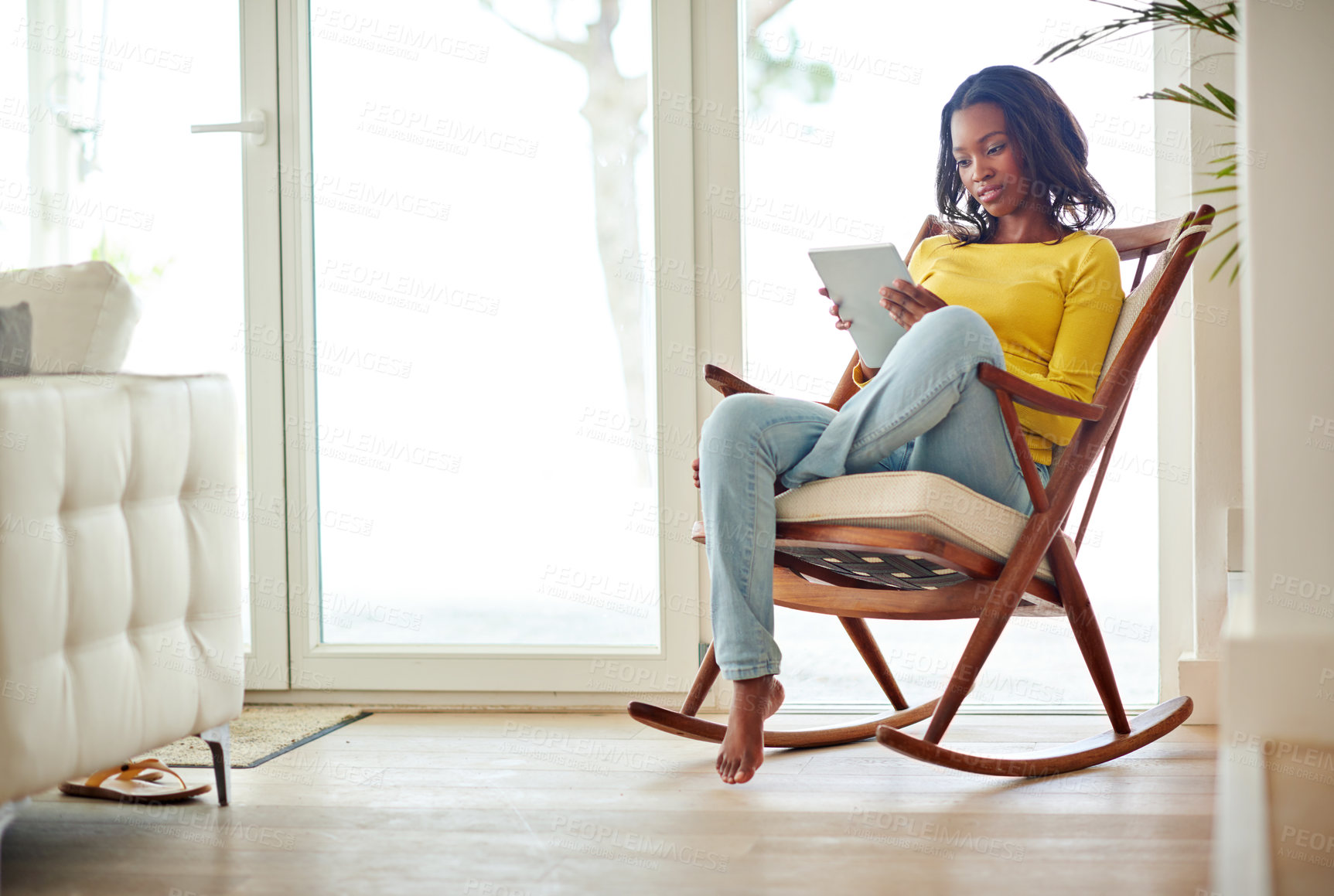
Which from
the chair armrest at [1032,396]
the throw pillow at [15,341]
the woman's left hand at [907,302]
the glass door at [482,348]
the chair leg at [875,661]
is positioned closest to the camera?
the throw pillow at [15,341]

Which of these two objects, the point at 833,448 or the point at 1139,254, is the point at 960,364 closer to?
the point at 833,448

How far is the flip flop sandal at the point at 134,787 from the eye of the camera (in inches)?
64.4

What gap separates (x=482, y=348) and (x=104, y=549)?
1.11 metres

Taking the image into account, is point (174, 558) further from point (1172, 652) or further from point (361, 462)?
point (1172, 652)

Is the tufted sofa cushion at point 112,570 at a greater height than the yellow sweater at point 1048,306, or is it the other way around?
the yellow sweater at point 1048,306

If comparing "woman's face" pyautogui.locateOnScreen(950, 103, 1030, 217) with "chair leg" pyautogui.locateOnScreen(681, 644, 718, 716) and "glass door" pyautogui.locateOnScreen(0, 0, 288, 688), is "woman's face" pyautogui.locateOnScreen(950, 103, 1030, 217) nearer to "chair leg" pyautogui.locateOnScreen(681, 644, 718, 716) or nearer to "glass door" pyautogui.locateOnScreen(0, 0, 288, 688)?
"chair leg" pyautogui.locateOnScreen(681, 644, 718, 716)

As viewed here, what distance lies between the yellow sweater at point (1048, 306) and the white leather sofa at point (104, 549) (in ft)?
4.11

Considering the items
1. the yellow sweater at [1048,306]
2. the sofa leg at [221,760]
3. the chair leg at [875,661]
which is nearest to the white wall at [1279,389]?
the yellow sweater at [1048,306]

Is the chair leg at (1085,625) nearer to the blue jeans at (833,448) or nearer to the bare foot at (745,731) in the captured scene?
the blue jeans at (833,448)

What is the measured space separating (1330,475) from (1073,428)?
3.08 ft

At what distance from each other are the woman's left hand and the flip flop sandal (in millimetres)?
1290

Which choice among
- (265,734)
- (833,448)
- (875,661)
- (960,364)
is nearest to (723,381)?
(833,448)

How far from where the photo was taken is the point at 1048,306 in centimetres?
187

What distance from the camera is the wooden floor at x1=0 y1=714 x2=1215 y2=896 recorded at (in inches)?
50.7
